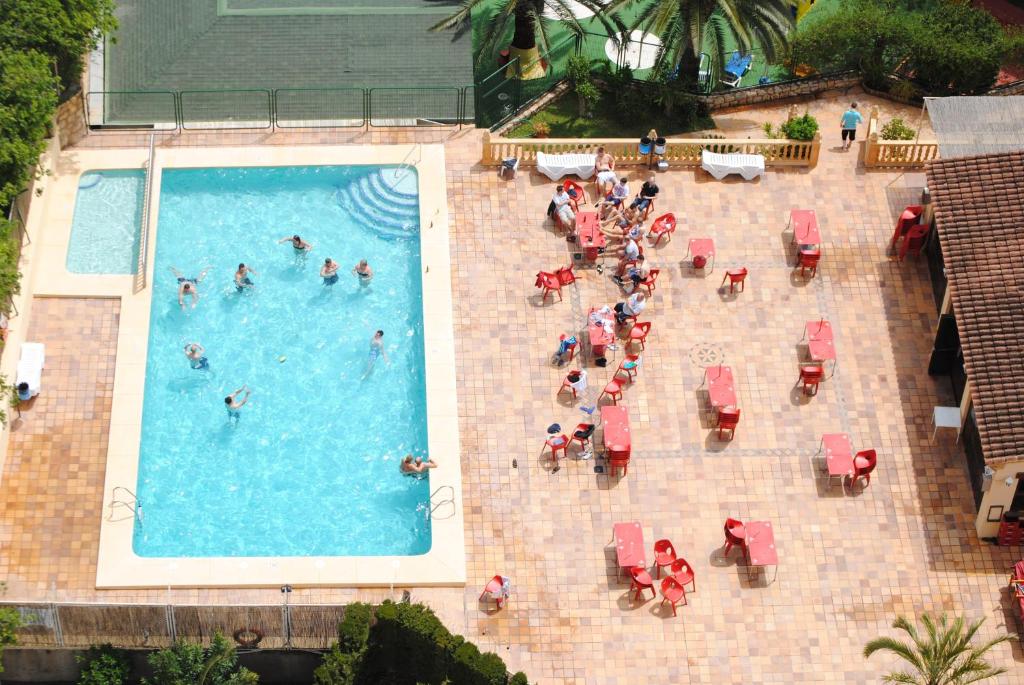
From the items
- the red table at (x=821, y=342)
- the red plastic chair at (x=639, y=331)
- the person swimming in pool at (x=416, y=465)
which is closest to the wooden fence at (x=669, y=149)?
the red plastic chair at (x=639, y=331)

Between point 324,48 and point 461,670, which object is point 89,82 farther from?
point 461,670

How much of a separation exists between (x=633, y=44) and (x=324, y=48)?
11702 millimetres

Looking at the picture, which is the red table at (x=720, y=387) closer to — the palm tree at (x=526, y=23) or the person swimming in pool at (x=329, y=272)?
the person swimming in pool at (x=329, y=272)

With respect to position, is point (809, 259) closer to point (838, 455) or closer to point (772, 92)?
point (838, 455)

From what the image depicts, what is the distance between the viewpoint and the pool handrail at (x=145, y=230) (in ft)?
181

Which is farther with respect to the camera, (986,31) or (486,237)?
(986,31)

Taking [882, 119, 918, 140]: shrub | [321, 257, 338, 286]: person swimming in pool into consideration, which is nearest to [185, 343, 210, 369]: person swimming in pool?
[321, 257, 338, 286]: person swimming in pool

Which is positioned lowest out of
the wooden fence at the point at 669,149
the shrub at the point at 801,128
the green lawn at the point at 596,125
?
the wooden fence at the point at 669,149

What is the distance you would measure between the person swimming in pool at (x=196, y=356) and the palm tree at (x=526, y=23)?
16136 mm

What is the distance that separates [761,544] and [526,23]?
23.7m

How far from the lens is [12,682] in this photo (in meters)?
50.5

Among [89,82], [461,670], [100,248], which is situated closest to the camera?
[461,670]

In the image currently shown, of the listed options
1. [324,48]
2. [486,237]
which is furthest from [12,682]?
[324,48]

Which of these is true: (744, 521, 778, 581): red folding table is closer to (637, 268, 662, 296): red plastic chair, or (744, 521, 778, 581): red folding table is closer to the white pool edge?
the white pool edge
